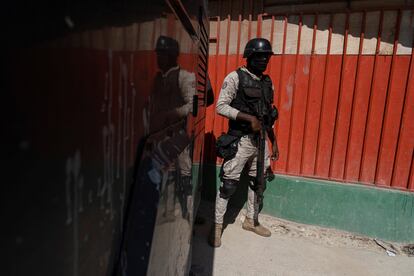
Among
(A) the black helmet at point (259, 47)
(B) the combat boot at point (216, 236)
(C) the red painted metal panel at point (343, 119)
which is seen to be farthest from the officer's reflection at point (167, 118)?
(C) the red painted metal panel at point (343, 119)

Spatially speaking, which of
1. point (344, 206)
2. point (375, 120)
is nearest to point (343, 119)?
point (375, 120)

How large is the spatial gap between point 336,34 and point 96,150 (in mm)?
2996

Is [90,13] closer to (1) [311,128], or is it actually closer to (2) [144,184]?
(2) [144,184]

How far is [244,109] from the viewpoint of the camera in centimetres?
270

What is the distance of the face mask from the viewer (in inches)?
104

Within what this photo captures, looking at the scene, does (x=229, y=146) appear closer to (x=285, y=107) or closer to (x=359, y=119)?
(x=285, y=107)

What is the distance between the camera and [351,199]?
2996mm

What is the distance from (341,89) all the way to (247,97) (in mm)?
1001

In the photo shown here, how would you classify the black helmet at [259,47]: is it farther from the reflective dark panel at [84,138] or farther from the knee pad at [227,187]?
the reflective dark panel at [84,138]

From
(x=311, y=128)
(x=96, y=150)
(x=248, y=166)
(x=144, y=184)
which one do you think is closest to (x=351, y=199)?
(x=311, y=128)

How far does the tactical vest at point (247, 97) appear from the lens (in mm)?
2652

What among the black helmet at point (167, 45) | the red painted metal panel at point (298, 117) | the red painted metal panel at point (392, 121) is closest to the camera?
the black helmet at point (167, 45)

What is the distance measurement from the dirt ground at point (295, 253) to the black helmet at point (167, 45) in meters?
2.01

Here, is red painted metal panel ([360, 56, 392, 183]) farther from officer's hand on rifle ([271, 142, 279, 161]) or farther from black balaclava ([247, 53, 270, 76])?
black balaclava ([247, 53, 270, 76])
